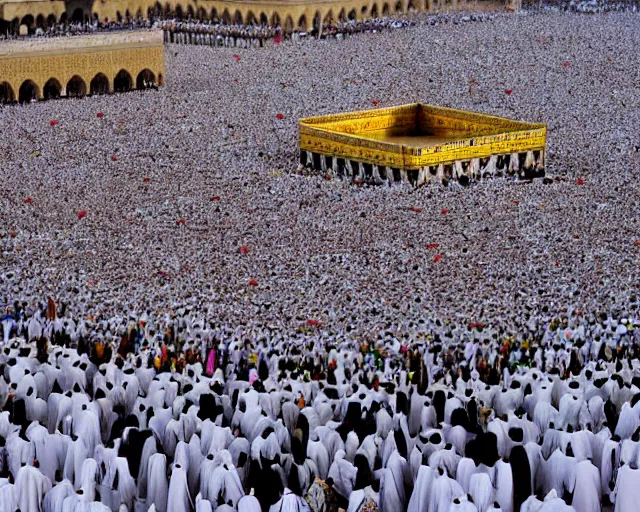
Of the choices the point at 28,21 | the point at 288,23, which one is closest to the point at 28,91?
the point at 28,21

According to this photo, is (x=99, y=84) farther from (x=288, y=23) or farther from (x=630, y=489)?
(x=630, y=489)

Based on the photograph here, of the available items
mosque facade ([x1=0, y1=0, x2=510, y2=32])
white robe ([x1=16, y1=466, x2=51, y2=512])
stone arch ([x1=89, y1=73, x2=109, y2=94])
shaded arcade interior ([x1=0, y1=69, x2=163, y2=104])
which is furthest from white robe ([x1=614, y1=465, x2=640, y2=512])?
mosque facade ([x1=0, y1=0, x2=510, y2=32])

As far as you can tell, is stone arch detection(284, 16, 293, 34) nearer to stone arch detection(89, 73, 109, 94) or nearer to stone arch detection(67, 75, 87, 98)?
stone arch detection(89, 73, 109, 94)

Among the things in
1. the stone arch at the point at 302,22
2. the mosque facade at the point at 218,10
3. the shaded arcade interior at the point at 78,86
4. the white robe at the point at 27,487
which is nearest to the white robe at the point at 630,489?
the white robe at the point at 27,487

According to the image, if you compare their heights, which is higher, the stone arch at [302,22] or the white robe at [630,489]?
the white robe at [630,489]

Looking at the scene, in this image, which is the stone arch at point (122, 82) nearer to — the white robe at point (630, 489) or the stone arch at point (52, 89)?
the stone arch at point (52, 89)
